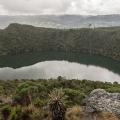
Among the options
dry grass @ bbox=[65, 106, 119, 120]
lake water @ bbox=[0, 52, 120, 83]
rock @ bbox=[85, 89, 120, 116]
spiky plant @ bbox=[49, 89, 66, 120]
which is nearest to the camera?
spiky plant @ bbox=[49, 89, 66, 120]

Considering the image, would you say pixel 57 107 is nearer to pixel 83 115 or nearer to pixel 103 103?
pixel 83 115

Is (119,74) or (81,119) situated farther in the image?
(119,74)

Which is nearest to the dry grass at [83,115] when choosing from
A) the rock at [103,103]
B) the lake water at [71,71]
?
the rock at [103,103]

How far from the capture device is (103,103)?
1543 centimetres

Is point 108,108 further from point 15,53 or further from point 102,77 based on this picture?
point 15,53

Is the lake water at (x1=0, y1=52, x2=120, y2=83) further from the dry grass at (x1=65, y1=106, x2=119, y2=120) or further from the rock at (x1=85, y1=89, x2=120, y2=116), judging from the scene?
the dry grass at (x1=65, y1=106, x2=119, y2=120)

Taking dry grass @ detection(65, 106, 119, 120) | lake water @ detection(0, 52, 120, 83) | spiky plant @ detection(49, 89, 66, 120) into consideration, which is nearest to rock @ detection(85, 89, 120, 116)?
dry grass @ detection(65, 106, 119, 120)

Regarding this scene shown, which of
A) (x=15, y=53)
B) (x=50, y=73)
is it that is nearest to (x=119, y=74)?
(x=50, y=73)

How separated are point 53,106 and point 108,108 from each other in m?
3.02

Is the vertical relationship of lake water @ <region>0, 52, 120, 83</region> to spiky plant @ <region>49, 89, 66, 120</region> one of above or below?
above

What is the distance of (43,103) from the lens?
17203 mm

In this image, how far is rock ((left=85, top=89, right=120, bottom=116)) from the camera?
588 inches

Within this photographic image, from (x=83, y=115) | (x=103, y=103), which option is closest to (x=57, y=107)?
(x=83, y=115)

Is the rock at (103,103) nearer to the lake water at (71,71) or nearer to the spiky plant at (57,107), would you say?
the spiky plant at (57,107)
